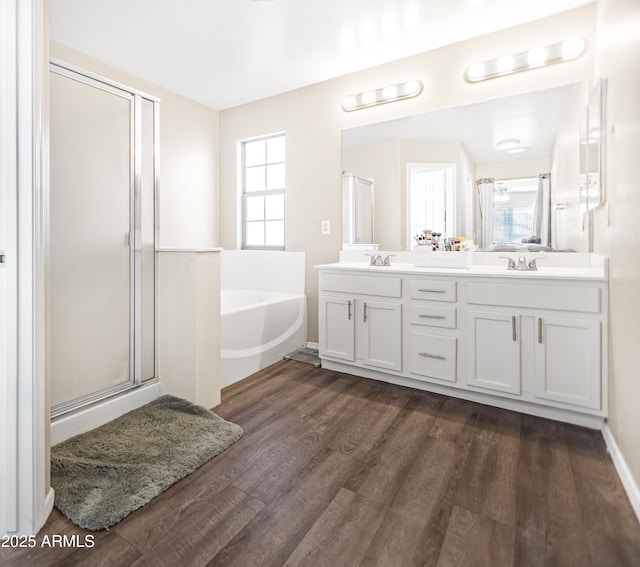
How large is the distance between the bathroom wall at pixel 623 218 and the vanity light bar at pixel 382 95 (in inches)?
47.3

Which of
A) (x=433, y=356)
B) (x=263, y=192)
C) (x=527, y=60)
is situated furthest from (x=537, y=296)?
(x=263, y=192)

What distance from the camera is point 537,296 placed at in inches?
83.4

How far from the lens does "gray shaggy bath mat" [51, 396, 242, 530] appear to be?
1.41 metres

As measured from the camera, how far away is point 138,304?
220 cm

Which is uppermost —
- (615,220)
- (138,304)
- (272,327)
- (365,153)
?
(365,153)

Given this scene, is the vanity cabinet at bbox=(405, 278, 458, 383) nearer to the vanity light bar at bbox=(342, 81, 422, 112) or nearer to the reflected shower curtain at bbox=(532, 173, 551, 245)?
the reflected shower curtain at bbox=(532, 173, 551, 245)

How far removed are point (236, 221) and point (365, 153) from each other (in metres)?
1.62

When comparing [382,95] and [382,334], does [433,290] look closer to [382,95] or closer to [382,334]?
[382,334]

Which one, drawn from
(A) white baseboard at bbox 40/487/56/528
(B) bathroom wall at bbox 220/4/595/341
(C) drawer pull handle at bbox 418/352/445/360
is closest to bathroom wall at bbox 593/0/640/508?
(B) bathroom wall at bbox 220/4/595/341

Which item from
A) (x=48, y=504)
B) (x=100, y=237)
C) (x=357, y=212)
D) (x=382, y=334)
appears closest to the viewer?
(x=48, y=504)

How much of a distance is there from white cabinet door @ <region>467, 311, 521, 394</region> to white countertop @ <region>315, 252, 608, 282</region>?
250 millimetres

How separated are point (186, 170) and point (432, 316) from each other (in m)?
2.77

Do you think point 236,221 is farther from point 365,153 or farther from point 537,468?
point 537,468

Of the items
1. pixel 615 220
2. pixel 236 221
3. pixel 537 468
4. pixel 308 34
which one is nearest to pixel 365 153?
pixel 308 34
